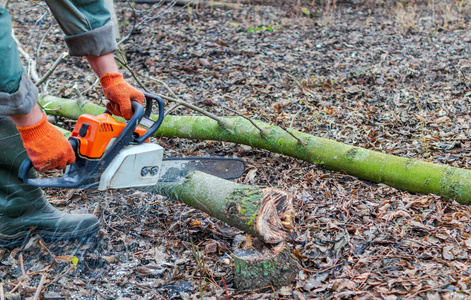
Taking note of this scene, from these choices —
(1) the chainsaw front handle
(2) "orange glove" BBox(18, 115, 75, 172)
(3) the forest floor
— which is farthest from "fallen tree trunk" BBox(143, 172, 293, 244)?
(2) "orange glove" BBox(18, 115, 75, 172)

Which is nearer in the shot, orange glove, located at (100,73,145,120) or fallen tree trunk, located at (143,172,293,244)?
fallen tree trunk, located at (143,172,293,244)

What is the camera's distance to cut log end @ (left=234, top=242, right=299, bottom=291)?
2.19 m

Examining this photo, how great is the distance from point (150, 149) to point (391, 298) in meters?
1.60

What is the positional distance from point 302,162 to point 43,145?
2.44m

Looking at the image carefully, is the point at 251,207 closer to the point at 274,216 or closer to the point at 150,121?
the point at 274,216

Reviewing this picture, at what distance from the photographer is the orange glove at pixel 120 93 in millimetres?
2385

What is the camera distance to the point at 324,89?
534 cm

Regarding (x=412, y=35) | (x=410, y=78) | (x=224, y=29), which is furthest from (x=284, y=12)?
(x=410, y=78)

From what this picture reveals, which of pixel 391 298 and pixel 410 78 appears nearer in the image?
pixel 391 298

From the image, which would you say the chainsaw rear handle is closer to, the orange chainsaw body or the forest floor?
the orange chainsaw body

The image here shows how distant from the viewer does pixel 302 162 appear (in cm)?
380

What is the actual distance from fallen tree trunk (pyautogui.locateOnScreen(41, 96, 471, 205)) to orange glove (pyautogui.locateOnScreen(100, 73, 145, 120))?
1493mm

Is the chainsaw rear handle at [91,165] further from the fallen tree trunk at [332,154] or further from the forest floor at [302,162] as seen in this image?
the fallen tree trunk at [332,154]

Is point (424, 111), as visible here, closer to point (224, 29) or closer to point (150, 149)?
point (150, 149)
